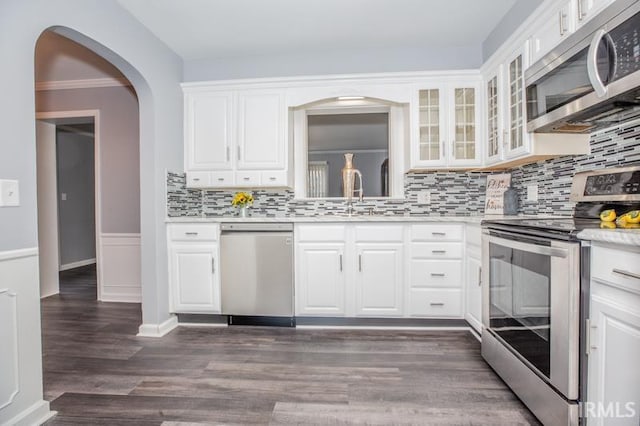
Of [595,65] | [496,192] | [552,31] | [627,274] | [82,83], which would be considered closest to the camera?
[627,274]

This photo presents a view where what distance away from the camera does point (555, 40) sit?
6.20ft

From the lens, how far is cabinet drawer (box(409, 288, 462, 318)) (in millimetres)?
2721

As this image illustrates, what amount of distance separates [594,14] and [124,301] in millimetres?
4426

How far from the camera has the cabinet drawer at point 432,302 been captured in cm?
272

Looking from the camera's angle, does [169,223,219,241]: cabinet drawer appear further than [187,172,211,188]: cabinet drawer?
No

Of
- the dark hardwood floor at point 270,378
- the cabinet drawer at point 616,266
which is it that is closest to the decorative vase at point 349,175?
the dark hardwood floor at point 270,378

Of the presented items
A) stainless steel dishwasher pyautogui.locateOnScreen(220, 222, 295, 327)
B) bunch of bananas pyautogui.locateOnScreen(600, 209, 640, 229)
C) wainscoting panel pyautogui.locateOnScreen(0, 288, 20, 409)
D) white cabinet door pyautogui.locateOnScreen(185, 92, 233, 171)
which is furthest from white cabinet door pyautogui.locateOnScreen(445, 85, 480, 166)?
wainscoting panel pyautogui.locateOnScreen(0, 288, 20, 409)

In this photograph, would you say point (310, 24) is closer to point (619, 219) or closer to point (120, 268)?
point (619, 219)

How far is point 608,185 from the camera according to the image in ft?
5.34

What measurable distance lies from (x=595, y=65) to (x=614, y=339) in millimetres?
1073

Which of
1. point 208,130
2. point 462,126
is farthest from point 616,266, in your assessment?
point 208,130

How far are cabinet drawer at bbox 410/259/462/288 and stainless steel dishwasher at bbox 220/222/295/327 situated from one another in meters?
1.01

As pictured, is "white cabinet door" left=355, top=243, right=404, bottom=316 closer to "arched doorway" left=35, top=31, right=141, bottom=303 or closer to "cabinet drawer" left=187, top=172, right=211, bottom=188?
"cabinet drawer" left=187, top=172, right=211, bottom=188

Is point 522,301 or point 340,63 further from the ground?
point 340,63
